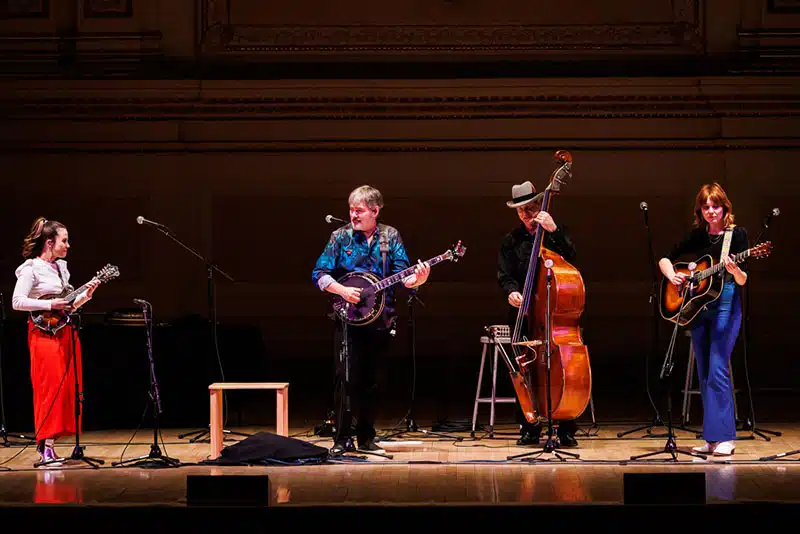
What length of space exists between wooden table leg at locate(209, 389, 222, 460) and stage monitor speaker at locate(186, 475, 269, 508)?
2.16 metres

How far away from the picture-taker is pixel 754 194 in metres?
10.1

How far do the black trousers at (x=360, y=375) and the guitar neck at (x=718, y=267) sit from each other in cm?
181

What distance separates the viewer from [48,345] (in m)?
6.57

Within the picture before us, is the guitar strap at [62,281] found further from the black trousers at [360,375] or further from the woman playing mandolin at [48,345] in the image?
the black trousers at [360,375]

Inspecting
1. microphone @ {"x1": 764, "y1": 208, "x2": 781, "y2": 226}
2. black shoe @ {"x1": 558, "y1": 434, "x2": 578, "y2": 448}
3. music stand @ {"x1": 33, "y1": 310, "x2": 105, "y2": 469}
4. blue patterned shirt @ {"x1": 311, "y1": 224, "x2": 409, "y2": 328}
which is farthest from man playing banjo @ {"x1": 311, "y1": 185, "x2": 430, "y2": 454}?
microphone @ {"x1": 764, "y1": 208, "x2": 781, "y2": 226}

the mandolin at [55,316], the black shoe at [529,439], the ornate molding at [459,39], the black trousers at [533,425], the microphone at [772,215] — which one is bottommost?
the black shoe at [529,439]

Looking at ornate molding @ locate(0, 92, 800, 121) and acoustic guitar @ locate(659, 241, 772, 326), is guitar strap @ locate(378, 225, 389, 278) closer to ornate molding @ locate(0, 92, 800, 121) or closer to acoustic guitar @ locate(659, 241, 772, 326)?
acoustic guitar @ locate(659, 241, 772, 326)

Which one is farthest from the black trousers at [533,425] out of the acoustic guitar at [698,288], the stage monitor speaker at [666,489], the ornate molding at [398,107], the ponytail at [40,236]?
the ornate molding at [398,107]

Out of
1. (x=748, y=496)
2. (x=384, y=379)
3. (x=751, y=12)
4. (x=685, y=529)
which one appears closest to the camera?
(x=685, y=529)

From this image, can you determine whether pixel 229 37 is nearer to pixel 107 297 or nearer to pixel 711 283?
pixel 107 297

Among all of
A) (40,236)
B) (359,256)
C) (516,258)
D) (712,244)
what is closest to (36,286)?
(40,236)

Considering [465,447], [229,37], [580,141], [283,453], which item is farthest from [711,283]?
[229,37]

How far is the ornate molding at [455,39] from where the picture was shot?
10109 millimetres

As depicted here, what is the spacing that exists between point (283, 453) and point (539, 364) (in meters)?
1.55
